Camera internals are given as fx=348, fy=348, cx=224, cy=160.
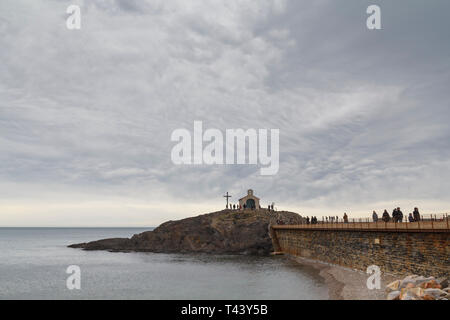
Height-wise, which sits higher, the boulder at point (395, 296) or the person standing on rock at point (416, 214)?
the person standing on rock at point (416, 214)

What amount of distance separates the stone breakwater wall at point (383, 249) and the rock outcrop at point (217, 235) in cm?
1670

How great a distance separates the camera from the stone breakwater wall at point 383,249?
2638 cm

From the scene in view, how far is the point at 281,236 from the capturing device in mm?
65188

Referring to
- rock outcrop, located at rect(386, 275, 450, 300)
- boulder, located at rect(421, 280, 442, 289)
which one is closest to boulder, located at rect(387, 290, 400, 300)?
rock outcrop, located at rect(386, 275, 450, 300)

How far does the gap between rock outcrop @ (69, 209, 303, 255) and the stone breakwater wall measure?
1670 centimetres

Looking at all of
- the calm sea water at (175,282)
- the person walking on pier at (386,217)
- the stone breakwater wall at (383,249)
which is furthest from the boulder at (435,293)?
the person walking on pier at (386,217)

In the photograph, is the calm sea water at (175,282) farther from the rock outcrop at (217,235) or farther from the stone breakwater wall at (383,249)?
the rock outcrop at (217,235)

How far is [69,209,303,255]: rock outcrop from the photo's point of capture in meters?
70.1

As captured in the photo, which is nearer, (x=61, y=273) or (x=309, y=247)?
(x=61, y=273)

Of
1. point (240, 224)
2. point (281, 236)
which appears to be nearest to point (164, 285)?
point (281, 236)

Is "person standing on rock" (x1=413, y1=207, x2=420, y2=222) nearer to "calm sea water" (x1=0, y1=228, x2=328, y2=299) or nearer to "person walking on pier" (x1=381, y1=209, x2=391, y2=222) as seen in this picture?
"person walking on pier" (x1=381, y1=209, x2=391, y2=222)

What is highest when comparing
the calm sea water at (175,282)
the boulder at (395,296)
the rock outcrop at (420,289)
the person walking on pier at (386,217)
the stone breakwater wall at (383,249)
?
the person walking on pier at (386,217)
